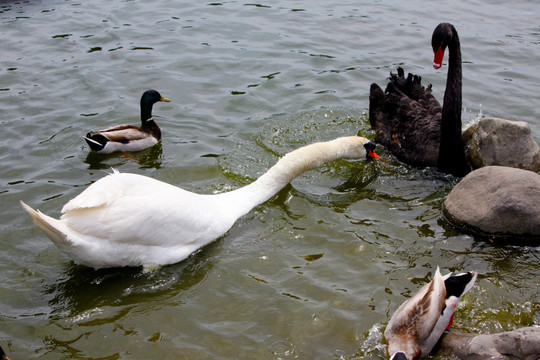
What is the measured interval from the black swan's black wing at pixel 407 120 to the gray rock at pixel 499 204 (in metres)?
1.15

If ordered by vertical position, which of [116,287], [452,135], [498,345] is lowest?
[116,287]

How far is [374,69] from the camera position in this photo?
10305 millimetres

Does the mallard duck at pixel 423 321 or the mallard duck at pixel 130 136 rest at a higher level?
the mallard duck at pixel 130 136

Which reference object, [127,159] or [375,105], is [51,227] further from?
[375,105]

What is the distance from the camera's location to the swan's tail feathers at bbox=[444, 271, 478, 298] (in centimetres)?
446

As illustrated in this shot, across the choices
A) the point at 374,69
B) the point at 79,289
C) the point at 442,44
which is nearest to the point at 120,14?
the point at 374,69

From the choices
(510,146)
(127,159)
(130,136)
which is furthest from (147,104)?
(510,146)

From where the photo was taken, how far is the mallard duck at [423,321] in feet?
13.8

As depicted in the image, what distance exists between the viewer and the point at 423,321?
421cm

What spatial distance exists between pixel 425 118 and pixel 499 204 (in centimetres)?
224

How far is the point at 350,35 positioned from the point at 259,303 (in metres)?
8.10

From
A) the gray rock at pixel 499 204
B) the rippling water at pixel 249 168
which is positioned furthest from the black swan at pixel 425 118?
the gray rock at pixel 499 204

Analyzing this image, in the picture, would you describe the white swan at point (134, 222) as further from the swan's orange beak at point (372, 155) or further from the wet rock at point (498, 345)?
the wet rock at point (498, 345)

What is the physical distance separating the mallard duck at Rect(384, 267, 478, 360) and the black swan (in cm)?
292
